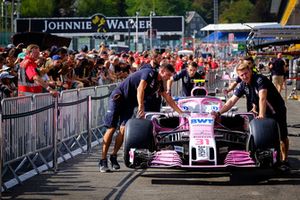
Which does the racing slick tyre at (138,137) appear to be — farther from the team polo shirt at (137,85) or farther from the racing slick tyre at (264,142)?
the racing slick tyre at (264,142)

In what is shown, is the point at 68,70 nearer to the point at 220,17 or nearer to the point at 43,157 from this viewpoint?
the point at 43,157

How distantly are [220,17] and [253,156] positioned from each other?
502 ft

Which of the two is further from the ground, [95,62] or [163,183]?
[95,62]

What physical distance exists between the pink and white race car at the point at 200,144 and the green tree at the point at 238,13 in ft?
460

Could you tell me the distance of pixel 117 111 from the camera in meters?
12.9

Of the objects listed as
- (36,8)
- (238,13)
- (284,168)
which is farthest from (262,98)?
(238,13)

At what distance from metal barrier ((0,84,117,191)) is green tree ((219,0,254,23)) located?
136849 mm

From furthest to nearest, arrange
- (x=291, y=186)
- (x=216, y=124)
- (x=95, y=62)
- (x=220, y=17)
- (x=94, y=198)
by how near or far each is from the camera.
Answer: (x=220, y=17), (x=95, y=62), (x=216, y=124), (x=291, y=186), (x=94, y=198)

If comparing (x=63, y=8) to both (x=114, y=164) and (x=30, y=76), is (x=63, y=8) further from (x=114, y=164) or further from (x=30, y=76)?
(x=114, y=164)

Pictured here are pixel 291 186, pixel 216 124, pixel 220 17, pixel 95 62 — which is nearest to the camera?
pixel 291 186

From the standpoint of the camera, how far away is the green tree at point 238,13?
152875 mm

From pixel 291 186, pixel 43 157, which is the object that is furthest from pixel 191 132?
pixel 43 157

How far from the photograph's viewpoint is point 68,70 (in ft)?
60.1

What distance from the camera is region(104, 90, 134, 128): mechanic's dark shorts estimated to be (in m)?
12.9
